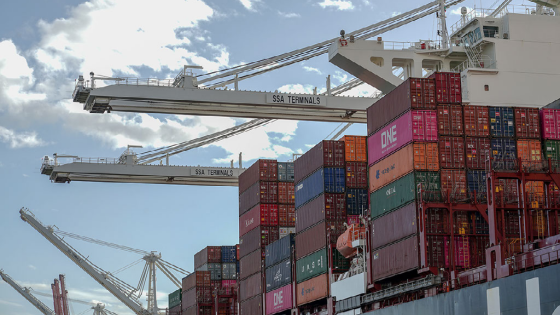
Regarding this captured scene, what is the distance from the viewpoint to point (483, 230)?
33406mm

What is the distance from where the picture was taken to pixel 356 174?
43094 mm

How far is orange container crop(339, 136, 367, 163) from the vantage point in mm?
43188

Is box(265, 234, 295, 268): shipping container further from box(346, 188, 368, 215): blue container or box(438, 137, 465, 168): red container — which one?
box(438, 137, 465, 168): red container

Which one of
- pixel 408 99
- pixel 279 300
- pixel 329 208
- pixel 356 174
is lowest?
pixel 279 300

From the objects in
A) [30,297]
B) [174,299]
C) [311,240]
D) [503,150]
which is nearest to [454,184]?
[503,150]

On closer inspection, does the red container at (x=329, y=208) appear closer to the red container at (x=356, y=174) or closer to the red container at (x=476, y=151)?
the red container at (x=356, y=174)

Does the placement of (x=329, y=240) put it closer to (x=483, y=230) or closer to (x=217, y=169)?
(x=483, y=230)

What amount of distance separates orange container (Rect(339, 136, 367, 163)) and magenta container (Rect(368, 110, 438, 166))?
6.15 metres

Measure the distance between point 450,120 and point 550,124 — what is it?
4499 mm

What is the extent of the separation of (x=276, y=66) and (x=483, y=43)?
1202 cm

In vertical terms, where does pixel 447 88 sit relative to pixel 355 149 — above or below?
above

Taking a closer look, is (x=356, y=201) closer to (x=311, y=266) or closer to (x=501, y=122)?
(x=311, y=266)

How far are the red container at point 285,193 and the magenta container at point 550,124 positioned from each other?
868 inches

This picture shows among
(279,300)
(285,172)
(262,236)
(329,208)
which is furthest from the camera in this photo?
(285,172)
